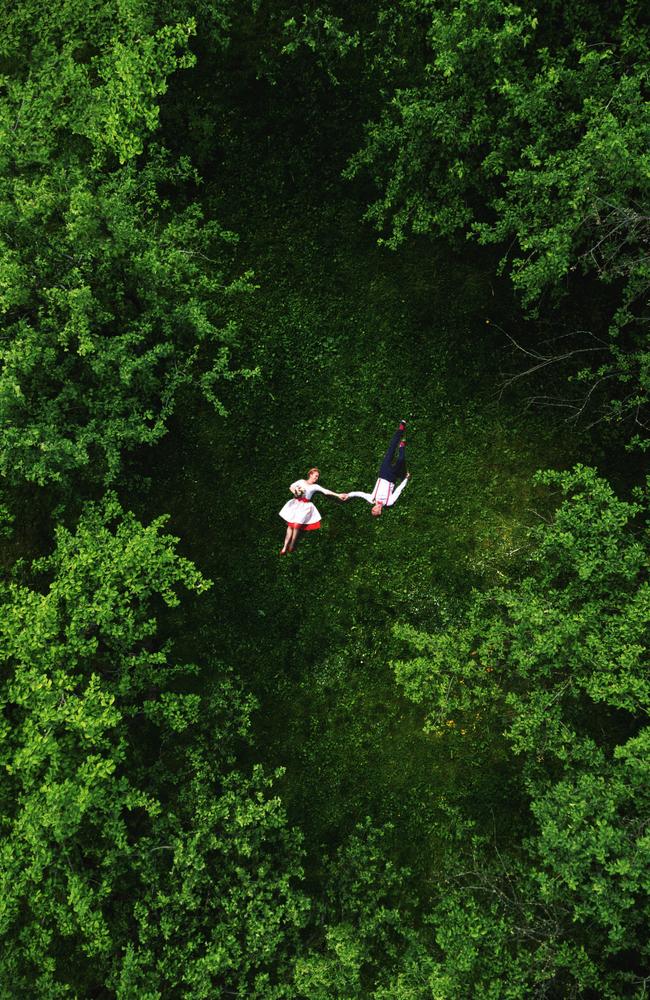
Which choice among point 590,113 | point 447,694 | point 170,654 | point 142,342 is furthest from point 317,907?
point 590,113

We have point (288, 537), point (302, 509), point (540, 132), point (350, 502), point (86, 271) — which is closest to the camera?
point (540, 132)

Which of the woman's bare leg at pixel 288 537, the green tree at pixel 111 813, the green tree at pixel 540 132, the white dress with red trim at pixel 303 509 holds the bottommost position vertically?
the green tree at pixel 111 813

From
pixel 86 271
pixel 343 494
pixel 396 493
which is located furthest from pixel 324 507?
pixel 86 271

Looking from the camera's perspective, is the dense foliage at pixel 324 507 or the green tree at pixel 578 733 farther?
the dense foliage at pixel 324 507

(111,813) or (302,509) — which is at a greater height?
(302,509)

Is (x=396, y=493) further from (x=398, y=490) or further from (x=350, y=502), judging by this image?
(x=350, y=502)

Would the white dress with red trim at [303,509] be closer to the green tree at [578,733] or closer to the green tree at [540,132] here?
the green tree at [578,733]

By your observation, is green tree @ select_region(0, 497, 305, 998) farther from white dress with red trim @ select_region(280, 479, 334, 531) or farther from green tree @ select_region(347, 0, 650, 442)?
green tree @ select_region(347, 0, 650, 442)

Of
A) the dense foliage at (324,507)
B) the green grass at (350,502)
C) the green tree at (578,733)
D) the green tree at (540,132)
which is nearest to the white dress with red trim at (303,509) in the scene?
the green grass at (350,502)
